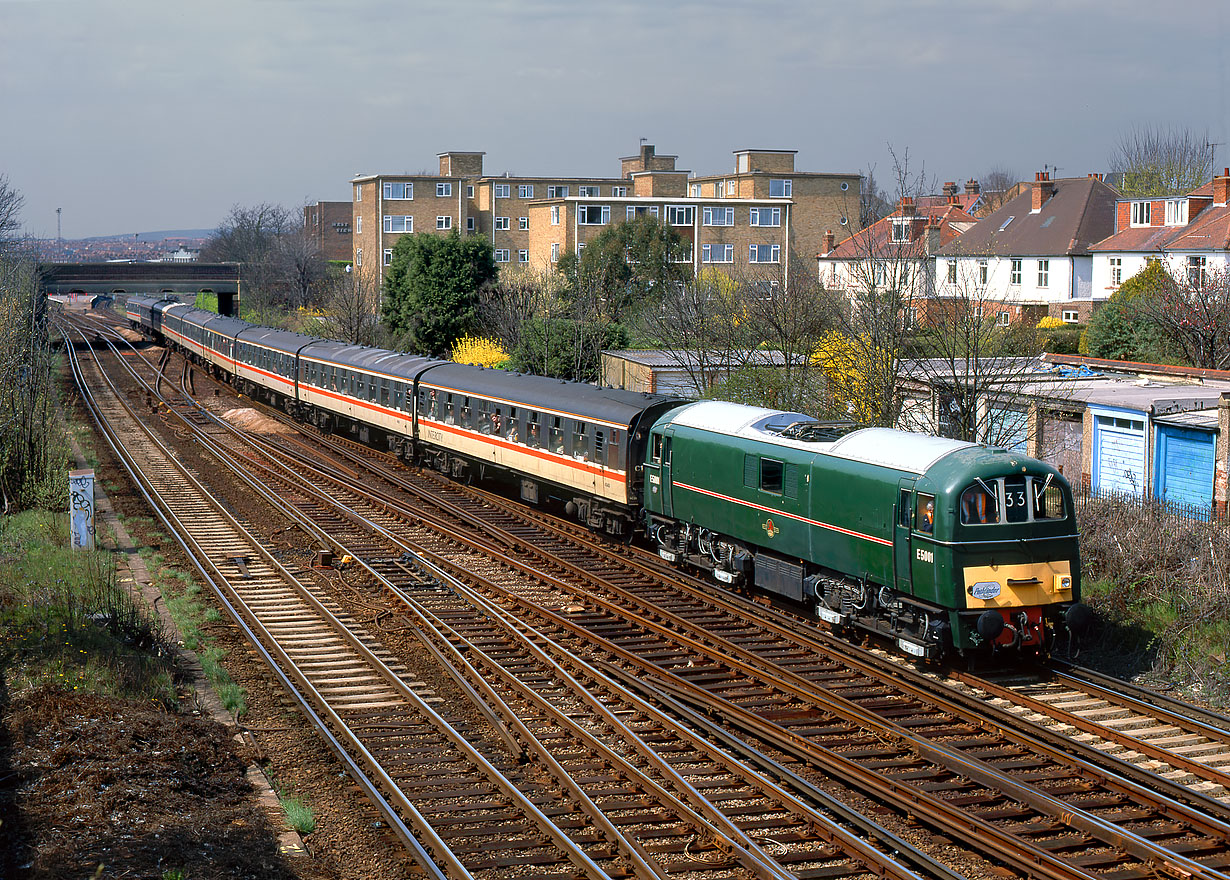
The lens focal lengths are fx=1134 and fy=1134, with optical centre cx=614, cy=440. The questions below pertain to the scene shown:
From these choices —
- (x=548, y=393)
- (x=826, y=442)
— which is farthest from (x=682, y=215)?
(x=826, y=442)

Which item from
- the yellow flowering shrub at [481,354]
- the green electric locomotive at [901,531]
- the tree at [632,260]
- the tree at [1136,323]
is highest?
the tree at [632,260]

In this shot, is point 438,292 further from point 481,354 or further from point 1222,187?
point 1222,187

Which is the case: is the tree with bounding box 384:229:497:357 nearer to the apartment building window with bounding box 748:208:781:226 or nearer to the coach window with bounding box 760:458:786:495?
the apartment building window with bounding box 748:208:781:226

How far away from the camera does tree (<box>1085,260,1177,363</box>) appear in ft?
112

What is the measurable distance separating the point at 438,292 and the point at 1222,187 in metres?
35.3

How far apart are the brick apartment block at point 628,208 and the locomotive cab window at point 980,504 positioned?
38644mm

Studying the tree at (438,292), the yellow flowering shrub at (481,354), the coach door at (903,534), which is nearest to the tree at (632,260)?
the tree at (438,292)

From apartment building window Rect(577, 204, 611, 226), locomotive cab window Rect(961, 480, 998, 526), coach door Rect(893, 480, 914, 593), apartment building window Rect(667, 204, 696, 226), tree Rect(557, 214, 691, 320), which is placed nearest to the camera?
locomotive cab window Rect(961, 480, 998, 526)

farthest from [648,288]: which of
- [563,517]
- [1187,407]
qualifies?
[1187,407]

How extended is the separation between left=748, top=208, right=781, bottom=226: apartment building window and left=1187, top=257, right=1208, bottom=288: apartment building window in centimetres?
2693

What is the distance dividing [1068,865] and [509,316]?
1531 inches

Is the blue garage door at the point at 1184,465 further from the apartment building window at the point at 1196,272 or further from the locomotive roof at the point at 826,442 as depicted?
the apartment building window at the point at 1196,272

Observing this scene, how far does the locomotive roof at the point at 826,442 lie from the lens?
1438 cm

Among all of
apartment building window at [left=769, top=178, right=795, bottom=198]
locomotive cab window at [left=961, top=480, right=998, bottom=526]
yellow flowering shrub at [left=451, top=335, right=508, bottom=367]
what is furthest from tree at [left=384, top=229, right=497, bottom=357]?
locomotive cab window at [left=961, top=480, right=998, bottom=526]
